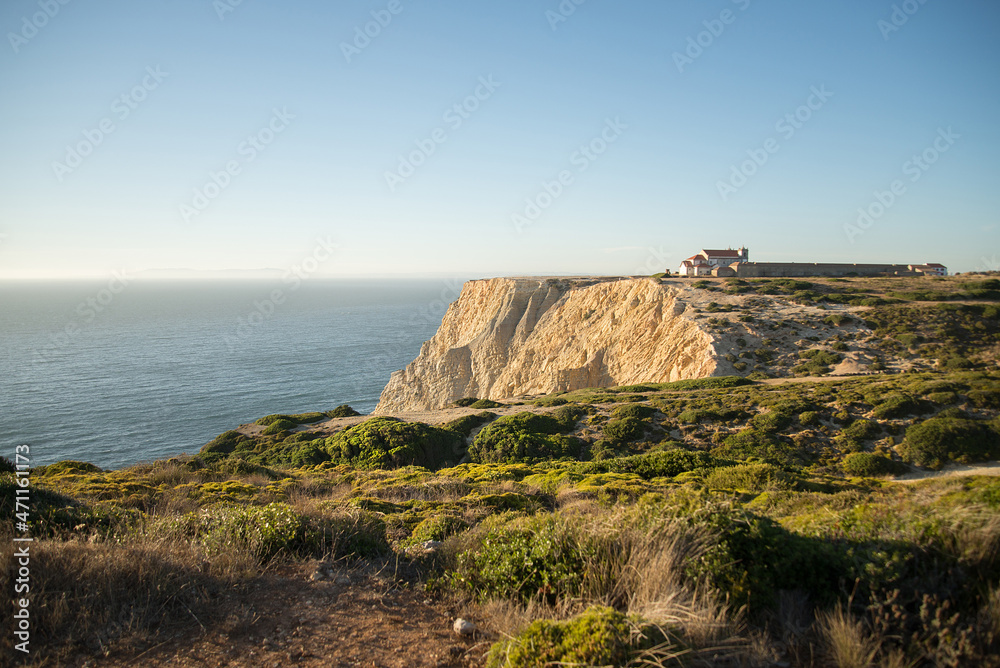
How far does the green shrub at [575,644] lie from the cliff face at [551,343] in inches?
1109

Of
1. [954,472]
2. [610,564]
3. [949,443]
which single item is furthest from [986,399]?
[610,564]

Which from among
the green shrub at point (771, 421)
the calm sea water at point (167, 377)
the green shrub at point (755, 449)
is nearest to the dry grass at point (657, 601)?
the green shrub at point (755, 449)

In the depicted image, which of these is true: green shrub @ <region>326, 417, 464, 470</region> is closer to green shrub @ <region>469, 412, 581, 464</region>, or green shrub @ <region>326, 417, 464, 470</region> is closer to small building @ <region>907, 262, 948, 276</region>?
green shrub @ <region>469, 412, 581, 464</region>

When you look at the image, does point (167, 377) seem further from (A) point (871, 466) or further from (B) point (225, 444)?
(A) point (871, 466)

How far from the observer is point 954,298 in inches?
1385

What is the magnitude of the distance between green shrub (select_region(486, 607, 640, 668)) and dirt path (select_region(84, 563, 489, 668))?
0.64m

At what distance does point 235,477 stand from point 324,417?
13.5 m

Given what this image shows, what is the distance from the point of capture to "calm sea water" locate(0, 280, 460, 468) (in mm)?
38875

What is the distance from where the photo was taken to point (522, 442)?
19.4 metres

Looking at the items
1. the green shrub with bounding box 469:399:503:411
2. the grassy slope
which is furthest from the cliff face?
the grassy slope

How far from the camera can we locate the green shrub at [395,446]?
18953 mm

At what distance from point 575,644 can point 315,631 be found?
7.92 ft

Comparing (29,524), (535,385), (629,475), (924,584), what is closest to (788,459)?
(629,475)

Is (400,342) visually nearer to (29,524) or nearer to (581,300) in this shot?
(581,300)
